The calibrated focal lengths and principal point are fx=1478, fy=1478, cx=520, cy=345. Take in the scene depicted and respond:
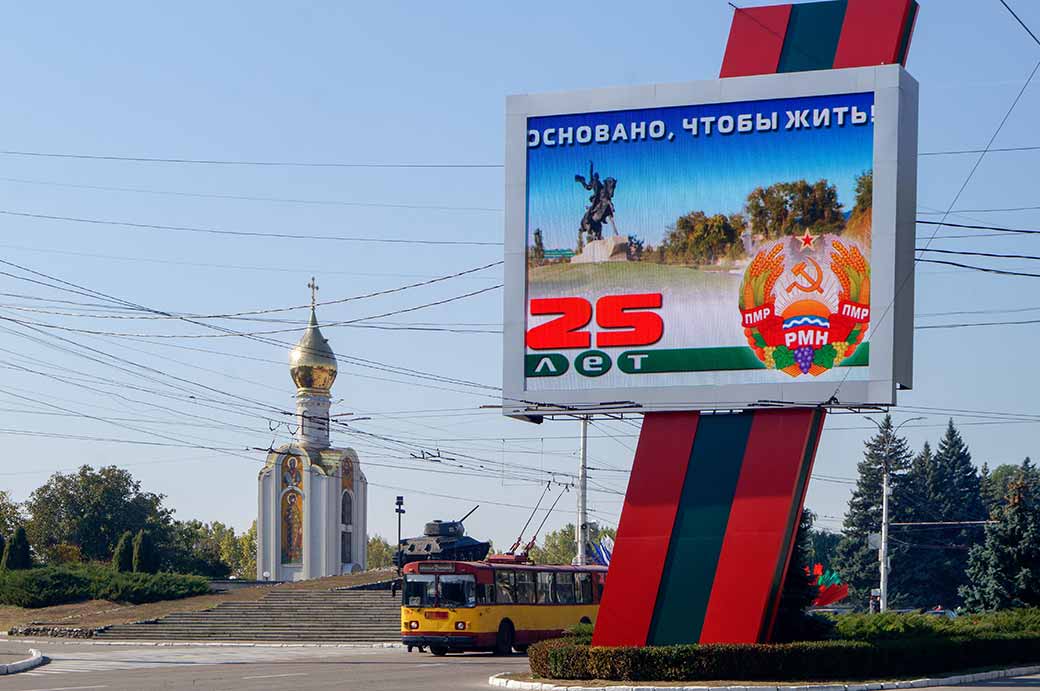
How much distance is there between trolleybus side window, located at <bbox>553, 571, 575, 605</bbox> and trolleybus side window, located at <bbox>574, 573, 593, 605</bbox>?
0.31 meters

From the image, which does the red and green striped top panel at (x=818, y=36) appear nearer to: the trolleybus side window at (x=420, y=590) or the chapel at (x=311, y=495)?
the trolleybus side window at (x=420, y=590)

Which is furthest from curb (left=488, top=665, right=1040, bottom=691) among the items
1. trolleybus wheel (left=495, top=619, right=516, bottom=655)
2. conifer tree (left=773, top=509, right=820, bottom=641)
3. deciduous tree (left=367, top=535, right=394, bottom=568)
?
deciduous tree (left=367, top=535, right=394, bottom=568)

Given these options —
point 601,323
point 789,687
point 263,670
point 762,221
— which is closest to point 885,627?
point 789,687

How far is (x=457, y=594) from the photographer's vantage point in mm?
42938

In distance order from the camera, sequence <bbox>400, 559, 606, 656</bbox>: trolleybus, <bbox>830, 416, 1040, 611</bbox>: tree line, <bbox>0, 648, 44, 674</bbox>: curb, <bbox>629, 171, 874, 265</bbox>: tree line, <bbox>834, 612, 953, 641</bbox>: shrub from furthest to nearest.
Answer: <bbox>830, 416, 1040, 611</bbox>: tree line → <bbox>400, 559, 606, 656</bbox>: trolleybus → <bbox>0, 648, 44, 674</bbox>: curb → <bbox>834, 612, 953, 641</bbox>: shrub → <bbox>629, 171, 874, 265</bbox>: tree line

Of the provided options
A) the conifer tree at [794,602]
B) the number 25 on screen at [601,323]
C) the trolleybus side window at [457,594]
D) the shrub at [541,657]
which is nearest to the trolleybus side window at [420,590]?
the trolleybus side window at [457,594]

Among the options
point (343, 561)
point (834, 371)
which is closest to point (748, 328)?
point (834, 371)

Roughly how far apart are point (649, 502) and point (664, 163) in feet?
23.3

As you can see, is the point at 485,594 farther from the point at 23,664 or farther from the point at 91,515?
the point at 91,515

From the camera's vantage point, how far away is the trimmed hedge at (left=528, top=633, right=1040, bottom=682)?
27891mm

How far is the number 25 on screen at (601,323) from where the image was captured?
31156 millimetres

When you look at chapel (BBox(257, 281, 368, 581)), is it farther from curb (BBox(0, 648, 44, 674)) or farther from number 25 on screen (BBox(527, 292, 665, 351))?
number 25 on screen (BBox(527, 292, 665, 351))

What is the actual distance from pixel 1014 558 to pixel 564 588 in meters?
14.4

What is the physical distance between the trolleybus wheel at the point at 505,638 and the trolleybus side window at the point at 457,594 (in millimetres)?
1388
